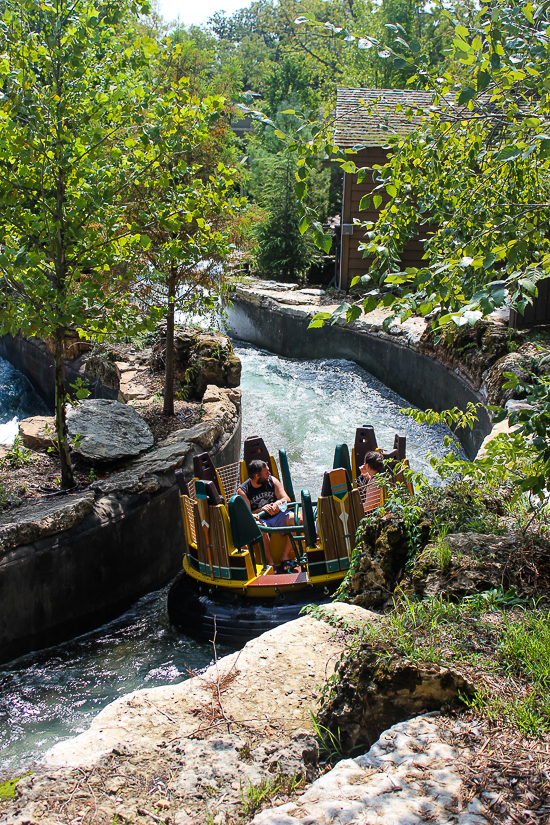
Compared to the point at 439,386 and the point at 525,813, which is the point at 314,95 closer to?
the point at 439,386

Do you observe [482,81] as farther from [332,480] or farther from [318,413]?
[318,413]

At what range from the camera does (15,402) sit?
1536 cm

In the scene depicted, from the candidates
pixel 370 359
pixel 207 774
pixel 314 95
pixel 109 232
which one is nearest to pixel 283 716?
pixel 207 774

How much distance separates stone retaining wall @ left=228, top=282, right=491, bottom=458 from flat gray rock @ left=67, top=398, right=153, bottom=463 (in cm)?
272

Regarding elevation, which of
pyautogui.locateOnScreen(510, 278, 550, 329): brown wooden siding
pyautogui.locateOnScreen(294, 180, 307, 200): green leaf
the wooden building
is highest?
the wooden building

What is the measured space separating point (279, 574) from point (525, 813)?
156 inches

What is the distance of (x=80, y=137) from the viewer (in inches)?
227

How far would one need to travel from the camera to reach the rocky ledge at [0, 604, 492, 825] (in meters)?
2.26

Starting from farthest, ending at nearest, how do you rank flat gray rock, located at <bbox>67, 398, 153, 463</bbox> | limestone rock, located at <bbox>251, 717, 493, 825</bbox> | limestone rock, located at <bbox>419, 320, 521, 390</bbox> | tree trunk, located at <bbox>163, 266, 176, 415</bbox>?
limestone rock, located at <bbox>419, 320, 521, 390</bbox>
tree trunk, located at <bbox>163, 266, 176, 415</bbox>
flat gray rock, located at <bbox>67, 398, 153, 463</bbox>
limestone rock, located at <bbox>251, 717, 493, 825</bbox>

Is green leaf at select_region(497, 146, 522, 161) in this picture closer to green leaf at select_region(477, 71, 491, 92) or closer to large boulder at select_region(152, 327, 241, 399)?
green leaf at select_region(477, 71, 491, 92)

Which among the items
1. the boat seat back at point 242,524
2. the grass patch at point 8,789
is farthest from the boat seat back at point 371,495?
the grass patch at point 8,789

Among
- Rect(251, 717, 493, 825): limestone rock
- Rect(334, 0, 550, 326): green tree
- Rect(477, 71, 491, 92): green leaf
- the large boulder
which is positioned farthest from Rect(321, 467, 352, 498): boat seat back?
the large boulder

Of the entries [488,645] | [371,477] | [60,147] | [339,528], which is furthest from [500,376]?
[488,645]

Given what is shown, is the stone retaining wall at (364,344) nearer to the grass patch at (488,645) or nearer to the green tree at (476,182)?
the green tree at (476,182)
